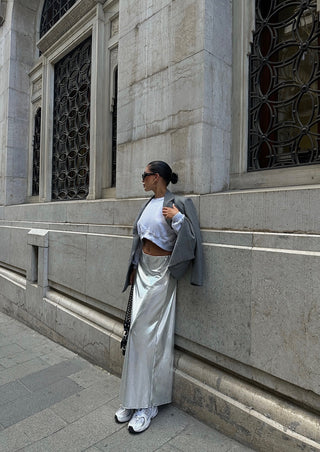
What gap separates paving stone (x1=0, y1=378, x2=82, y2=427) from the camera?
3014 millimetres

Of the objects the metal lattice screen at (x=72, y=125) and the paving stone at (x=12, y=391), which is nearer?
the paving stone at (x=12, y=391)

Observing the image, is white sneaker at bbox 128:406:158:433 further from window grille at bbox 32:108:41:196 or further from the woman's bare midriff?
window grille at bbox 32:108:41:196

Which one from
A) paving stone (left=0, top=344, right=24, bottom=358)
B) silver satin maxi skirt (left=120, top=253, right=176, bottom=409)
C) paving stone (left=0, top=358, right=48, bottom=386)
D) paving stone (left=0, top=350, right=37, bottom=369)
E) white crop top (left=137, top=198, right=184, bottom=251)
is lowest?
paving stone (left=0, top=344, right=24, bottom=358)

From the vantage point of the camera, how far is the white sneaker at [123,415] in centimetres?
284

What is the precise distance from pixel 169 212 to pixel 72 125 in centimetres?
367

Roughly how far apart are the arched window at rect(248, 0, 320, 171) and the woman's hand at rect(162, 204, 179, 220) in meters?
0.92

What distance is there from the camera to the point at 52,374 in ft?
12.6

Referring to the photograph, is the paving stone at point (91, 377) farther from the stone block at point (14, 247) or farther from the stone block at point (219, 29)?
the stone block at point (219, 29)

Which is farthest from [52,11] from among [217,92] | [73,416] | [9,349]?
[73,416]

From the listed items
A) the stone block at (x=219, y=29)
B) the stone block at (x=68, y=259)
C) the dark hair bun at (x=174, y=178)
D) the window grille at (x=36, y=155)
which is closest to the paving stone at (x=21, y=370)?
the stone block at (x=68, y=259)

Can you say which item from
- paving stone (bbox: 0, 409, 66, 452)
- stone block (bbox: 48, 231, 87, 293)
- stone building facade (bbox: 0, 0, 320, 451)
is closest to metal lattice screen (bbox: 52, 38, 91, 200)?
stone building facade (bbox: 0, 0, 320, 451)

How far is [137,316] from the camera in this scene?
9.41 feet

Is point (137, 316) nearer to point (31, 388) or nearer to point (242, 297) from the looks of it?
point (242, 297)

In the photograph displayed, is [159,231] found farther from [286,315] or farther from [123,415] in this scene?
[123,415]
